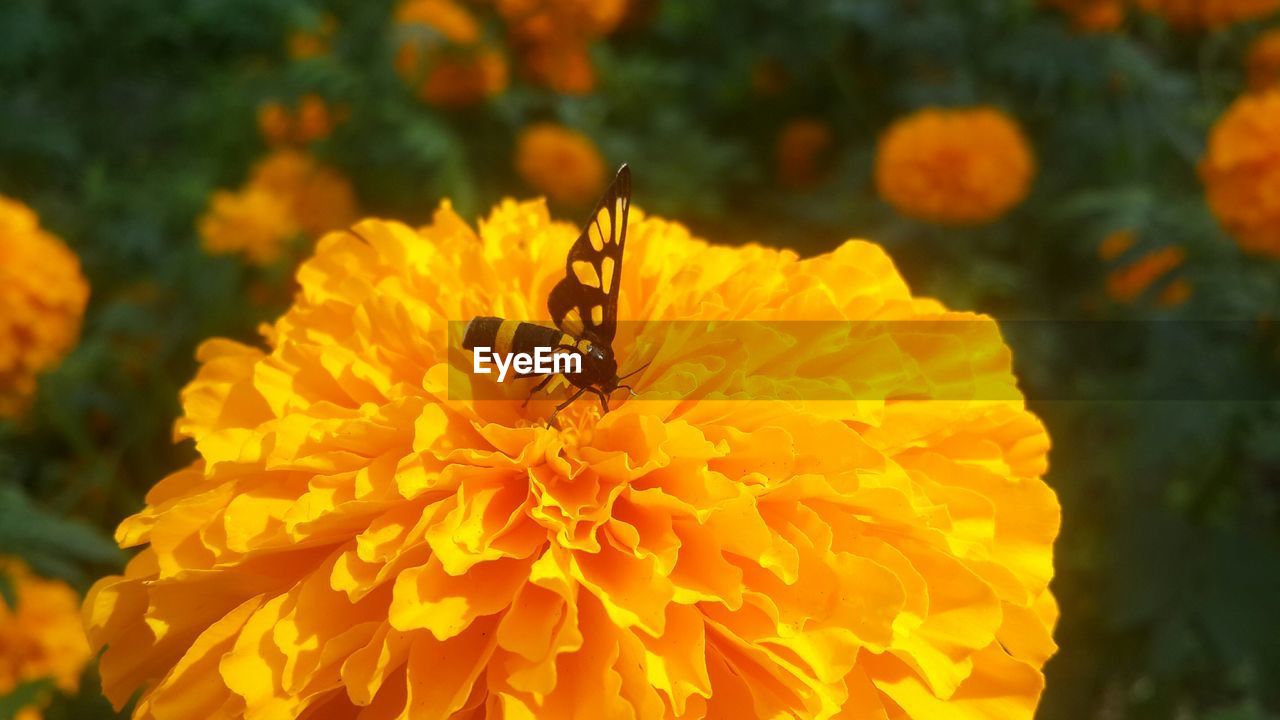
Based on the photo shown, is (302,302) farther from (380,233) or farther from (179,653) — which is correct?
(179,653)

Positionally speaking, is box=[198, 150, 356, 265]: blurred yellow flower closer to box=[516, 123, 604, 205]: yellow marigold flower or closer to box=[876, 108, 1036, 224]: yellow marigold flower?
box=[516, 123, 604, 205]: yellow marigold flower

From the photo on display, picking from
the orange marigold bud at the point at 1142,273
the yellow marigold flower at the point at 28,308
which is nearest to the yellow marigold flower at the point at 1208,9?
the orange marigold bud at the point at 1142,273

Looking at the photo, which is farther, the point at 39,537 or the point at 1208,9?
the point at 1208,9

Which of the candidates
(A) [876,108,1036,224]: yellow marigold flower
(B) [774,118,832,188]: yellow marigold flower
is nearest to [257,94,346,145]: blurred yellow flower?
(B) [774,118,832,188]: yellow marigold flower

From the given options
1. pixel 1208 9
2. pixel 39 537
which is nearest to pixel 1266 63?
pixel 1208 9

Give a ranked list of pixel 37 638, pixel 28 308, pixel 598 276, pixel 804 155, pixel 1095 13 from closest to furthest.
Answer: pixel 598 276 → pixel 37 638 → pixel 28 308 → pixel 1095 13 → pixel 804 155

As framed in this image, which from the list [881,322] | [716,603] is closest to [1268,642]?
[881,322]

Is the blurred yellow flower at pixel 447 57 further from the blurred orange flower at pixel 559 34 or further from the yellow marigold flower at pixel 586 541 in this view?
the yellow marigold flower at pixel 586 541

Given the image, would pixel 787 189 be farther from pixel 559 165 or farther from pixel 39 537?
pixel 39 537
